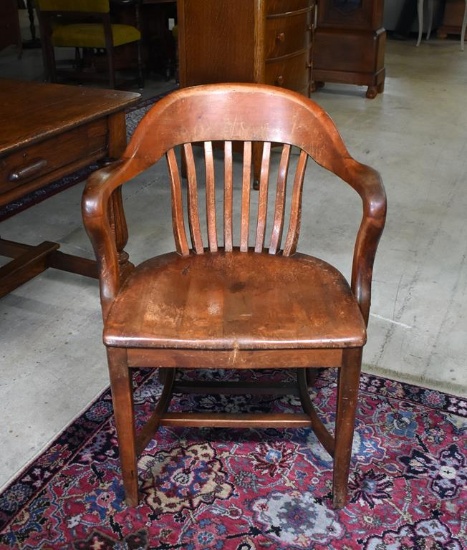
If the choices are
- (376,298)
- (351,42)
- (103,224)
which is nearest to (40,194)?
(376,298)

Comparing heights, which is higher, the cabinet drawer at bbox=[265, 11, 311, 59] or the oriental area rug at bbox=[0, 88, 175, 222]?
the cabinet drawer at bbox=[265, 11, 311, 59]

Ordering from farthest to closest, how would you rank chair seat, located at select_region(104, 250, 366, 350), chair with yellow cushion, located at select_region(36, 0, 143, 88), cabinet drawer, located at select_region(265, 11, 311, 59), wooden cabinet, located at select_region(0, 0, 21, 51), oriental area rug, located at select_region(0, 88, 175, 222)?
wooden cabinet, located at select_region(0, 0, 21, 51) < chair with yellow cushion, located at select_region(36, 0, 143, 88) < cabinet drawer, located at select_region(265, 11, 311, 59) < oriental area rug, located at select_region(0, 88, 175, 222) < chair seat, located at select_region(104, 250, 366, 350)

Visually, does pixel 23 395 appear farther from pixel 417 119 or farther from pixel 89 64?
pixel 89 64

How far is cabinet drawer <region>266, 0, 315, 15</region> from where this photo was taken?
3447mm

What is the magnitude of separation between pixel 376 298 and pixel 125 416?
1357 millimetres

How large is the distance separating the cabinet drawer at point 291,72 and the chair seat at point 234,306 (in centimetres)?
208

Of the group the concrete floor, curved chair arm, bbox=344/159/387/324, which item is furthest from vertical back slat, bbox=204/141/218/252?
the concrete floor

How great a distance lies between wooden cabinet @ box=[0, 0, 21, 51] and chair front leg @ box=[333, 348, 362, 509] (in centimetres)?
661

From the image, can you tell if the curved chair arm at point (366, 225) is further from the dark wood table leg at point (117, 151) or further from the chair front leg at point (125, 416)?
the dark wood table leg at point (117, 151)

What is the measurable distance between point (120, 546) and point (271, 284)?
0.71 metres

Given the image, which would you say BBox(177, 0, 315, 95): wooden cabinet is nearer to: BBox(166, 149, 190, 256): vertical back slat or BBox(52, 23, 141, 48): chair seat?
BBox(166, 149, 190, 256): vertical back slat

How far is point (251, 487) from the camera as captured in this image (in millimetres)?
1754

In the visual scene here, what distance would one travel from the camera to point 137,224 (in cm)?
328

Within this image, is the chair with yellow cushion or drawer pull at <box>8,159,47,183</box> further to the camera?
the chair with yellow cushion
